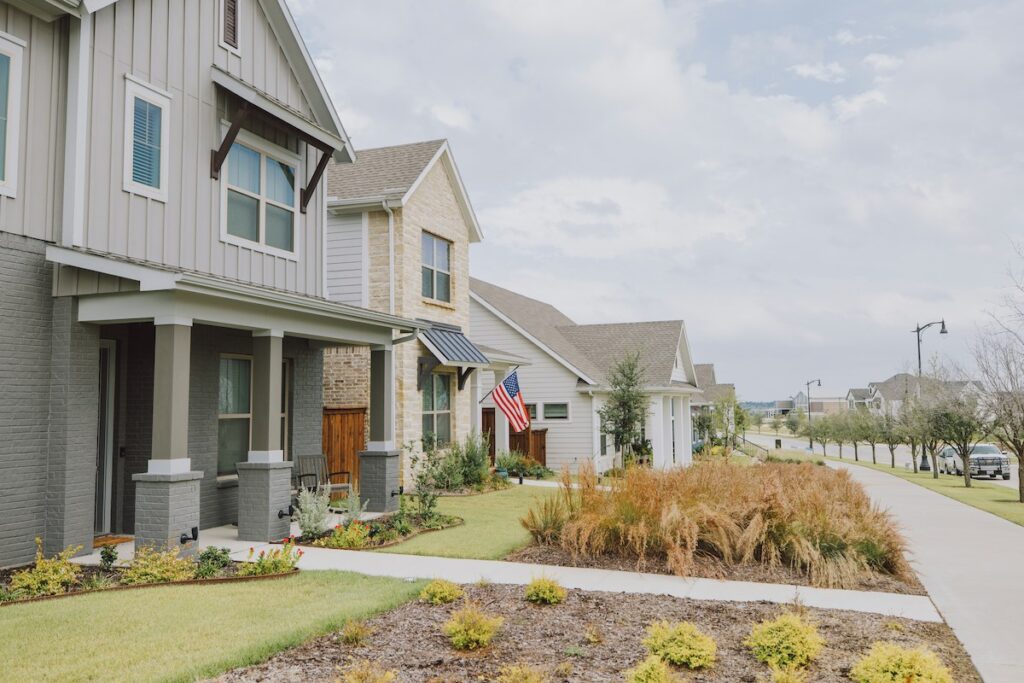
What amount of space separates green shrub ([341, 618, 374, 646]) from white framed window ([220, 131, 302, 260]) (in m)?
7.39

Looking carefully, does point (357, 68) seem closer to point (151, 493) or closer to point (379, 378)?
point (379, 378)

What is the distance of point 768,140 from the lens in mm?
17359

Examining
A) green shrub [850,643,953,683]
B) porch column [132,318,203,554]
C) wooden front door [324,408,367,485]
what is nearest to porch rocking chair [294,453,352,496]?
wooden front door [324,408,367,485]

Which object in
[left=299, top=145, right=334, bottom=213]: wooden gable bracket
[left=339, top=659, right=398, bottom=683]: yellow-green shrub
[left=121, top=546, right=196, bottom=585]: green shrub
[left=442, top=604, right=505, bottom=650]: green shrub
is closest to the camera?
[left=339, top=659, right=398, bottom=683]: yellow-green shrub

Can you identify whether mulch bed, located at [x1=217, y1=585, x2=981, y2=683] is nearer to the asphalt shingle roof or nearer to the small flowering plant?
the small flowering plant

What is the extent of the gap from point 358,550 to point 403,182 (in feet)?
32.3

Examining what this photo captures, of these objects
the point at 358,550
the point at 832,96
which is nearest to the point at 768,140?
the point at 832,96

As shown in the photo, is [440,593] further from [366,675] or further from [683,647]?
[683,647]

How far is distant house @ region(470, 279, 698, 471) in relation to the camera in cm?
2616

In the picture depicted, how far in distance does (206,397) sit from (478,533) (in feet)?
14.8

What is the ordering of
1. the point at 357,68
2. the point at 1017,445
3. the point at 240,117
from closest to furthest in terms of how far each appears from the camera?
the point at 240,117 → the point at 357,68 → the point at 1017,445

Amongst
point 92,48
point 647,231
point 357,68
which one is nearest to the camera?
point 92,48

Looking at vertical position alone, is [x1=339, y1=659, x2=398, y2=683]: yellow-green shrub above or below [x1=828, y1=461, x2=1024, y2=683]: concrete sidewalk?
above

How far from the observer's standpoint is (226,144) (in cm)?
1131
